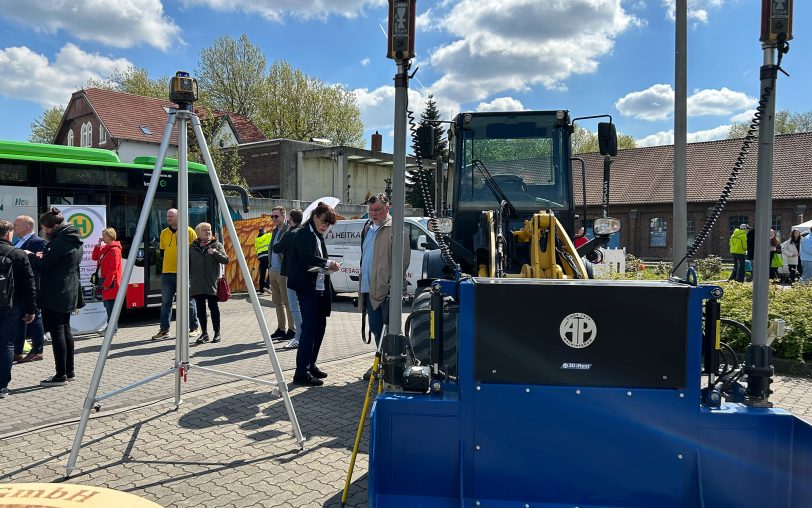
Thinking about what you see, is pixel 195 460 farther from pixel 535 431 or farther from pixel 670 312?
pixel 670 312

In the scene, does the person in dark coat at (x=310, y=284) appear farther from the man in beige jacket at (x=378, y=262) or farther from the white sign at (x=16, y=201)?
the white sign at (x=16, y=201)

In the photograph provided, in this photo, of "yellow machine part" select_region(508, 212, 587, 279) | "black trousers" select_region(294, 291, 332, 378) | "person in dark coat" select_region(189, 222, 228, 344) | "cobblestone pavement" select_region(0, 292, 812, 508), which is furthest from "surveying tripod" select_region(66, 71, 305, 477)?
"person in dark coat" select_region(189, 222, 228, 344)

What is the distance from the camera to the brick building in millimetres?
33906

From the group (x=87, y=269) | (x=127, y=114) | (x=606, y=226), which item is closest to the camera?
(x=606, y=226)

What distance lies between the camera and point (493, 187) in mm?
6824

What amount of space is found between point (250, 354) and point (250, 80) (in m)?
43.0

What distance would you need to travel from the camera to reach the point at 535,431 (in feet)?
10.6

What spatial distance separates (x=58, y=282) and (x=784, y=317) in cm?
914

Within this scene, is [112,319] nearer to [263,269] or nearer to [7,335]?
[7,335]

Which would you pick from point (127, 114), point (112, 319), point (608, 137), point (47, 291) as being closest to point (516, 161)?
point (608, 137)

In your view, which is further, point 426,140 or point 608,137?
point 608,137

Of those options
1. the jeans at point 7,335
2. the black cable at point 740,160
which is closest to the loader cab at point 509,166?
the black cable at point 740,160

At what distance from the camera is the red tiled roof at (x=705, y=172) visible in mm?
34000

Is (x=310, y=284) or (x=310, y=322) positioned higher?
(x=310, y=284)
